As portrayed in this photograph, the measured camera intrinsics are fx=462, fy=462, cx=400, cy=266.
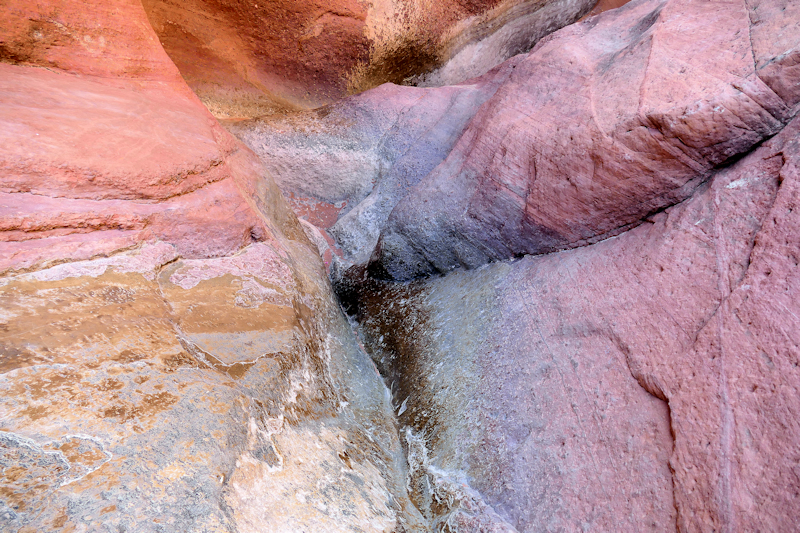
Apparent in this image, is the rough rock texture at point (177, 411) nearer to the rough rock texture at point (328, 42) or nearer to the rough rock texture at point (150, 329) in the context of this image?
the rough rock texture at point (150, 329)

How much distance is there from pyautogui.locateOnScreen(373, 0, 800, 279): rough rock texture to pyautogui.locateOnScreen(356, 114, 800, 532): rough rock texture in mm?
162

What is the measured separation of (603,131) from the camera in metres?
2.56

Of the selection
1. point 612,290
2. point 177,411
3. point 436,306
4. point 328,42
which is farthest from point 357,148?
point 177,411

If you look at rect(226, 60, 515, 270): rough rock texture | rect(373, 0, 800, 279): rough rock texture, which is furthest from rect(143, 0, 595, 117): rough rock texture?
rect(373, 0, 800, 279): rough rock texture

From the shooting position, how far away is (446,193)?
11.2 ft

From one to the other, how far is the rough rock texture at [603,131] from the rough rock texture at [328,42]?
6.64 ft

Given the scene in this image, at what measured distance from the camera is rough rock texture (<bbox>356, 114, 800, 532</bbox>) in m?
1.57

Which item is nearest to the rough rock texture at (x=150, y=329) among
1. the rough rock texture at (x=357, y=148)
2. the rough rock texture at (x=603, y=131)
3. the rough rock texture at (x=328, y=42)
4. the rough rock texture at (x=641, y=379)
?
the rough rock texture at (x=641, y=379)

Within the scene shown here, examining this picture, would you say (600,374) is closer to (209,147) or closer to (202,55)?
(209,147)

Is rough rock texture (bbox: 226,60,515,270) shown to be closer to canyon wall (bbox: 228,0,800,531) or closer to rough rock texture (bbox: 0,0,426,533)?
canyon wall (bbox: 228,0,800,531)

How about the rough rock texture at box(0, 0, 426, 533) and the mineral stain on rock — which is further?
the mineral stain on rock

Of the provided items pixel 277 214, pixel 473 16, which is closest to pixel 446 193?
pixel 277 214

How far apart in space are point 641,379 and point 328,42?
450cm

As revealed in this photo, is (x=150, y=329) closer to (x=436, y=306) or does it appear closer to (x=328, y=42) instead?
(x=436, y=306)
